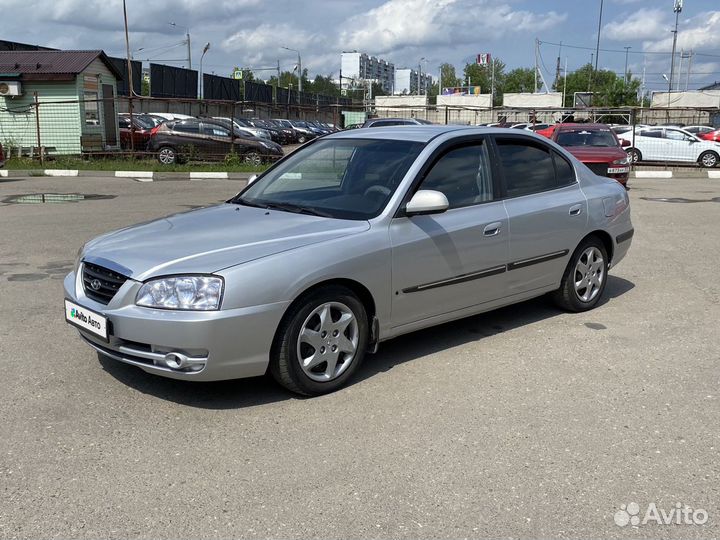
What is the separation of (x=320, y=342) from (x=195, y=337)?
0.79m

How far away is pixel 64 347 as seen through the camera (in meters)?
5.04

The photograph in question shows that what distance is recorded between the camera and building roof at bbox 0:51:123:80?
22.0 meters

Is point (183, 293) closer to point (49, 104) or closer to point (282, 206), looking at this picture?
point (282, 206)

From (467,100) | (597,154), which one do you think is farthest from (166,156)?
(467,100)

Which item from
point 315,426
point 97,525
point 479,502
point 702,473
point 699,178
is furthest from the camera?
point 699,178

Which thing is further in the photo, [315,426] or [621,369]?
[621,369]

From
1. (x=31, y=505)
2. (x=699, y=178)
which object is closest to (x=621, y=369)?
(x=31, y=505)

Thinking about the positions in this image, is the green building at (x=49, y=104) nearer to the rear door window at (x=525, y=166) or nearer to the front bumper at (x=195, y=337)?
the rear door window at (x=525, y=166)

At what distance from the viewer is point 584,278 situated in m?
6.06

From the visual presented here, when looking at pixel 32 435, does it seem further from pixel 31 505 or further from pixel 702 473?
pixel 702 473

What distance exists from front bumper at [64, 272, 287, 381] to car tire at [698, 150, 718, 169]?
2459 centimetres

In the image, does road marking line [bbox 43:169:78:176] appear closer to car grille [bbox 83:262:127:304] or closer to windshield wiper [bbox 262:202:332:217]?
windshield wiper [bbox 262:202:332:217]

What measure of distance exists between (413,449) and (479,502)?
1.84 feet

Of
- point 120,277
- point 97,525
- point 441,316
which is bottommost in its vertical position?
point 97,525
